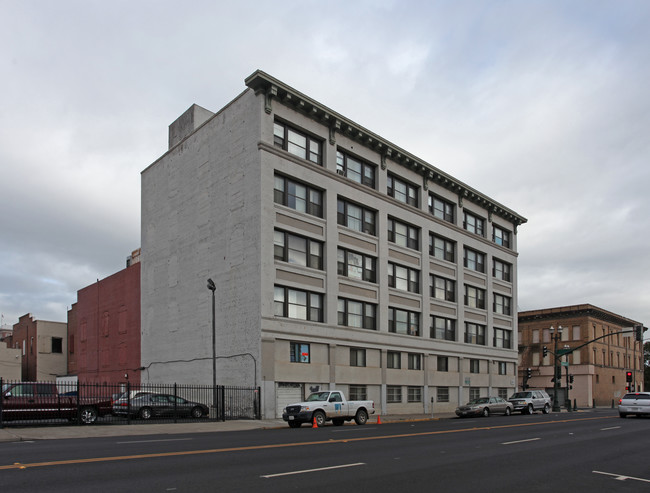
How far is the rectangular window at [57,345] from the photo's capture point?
70000 mm

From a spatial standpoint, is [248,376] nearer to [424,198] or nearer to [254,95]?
[254,95]

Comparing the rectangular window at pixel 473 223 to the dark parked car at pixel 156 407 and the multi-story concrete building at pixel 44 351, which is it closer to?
the dark parked car at pixel 156 407

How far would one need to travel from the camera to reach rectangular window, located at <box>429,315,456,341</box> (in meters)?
47.2

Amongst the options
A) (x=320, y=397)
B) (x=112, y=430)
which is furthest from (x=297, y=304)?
(x=112, y=430)

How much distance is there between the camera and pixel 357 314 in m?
39.7

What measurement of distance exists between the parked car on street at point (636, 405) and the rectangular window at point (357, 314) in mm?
15460

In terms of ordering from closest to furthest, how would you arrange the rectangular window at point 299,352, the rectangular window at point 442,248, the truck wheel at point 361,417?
the truck wheel at point 361,417, the rectangular window at point 299,352, the rectangular window at point 442,248

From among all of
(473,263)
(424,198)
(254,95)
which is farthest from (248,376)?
(473,263)

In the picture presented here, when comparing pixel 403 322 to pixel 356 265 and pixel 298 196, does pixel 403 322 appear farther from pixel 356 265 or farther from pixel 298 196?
pixel 298 196

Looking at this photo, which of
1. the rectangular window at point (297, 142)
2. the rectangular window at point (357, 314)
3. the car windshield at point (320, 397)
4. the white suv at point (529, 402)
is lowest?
the white suv at point (529, 402)

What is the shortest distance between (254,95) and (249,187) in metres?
5.21

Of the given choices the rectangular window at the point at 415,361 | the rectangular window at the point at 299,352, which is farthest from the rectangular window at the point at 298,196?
the rectangular window at the point at 415,361

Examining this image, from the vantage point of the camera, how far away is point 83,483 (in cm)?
958

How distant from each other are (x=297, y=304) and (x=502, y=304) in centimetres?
2910
